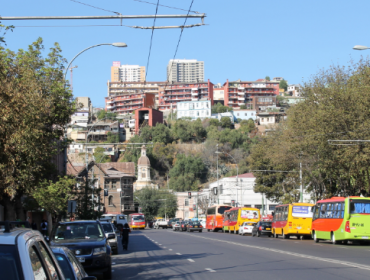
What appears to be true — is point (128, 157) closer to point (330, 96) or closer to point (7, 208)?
point (330, 96)

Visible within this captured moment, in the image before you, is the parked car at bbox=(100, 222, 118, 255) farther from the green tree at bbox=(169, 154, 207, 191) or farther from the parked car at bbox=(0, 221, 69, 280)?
the green tree at bbox=(169, 154, 207, 191)

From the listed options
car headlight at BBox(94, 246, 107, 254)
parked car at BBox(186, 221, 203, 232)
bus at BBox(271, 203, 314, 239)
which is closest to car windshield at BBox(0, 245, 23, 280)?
car headlight at BBox(94, 246, 107, 254)

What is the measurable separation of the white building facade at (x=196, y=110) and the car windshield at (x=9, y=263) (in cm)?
16438

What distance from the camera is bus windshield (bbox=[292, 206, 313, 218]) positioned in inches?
1485

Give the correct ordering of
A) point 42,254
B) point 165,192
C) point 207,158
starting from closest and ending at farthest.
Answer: point 42,254 < point 165,192 < point 207,158

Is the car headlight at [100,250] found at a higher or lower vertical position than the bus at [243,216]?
higher

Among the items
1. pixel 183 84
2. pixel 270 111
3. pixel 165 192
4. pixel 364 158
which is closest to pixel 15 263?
pixel 364 158

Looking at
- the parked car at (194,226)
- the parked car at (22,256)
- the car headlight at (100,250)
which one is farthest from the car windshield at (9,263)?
the parked car at (194,226)

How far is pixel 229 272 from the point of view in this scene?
14.6 m

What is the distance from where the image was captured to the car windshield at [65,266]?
7121 millimetres

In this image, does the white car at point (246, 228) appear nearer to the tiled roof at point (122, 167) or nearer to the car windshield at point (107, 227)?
the car windshield at point (107, 227)

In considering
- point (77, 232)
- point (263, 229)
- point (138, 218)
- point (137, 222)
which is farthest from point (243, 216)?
point (77, 232)

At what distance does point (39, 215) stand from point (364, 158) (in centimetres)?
2971

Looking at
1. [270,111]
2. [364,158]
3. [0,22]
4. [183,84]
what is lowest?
[364,158]
